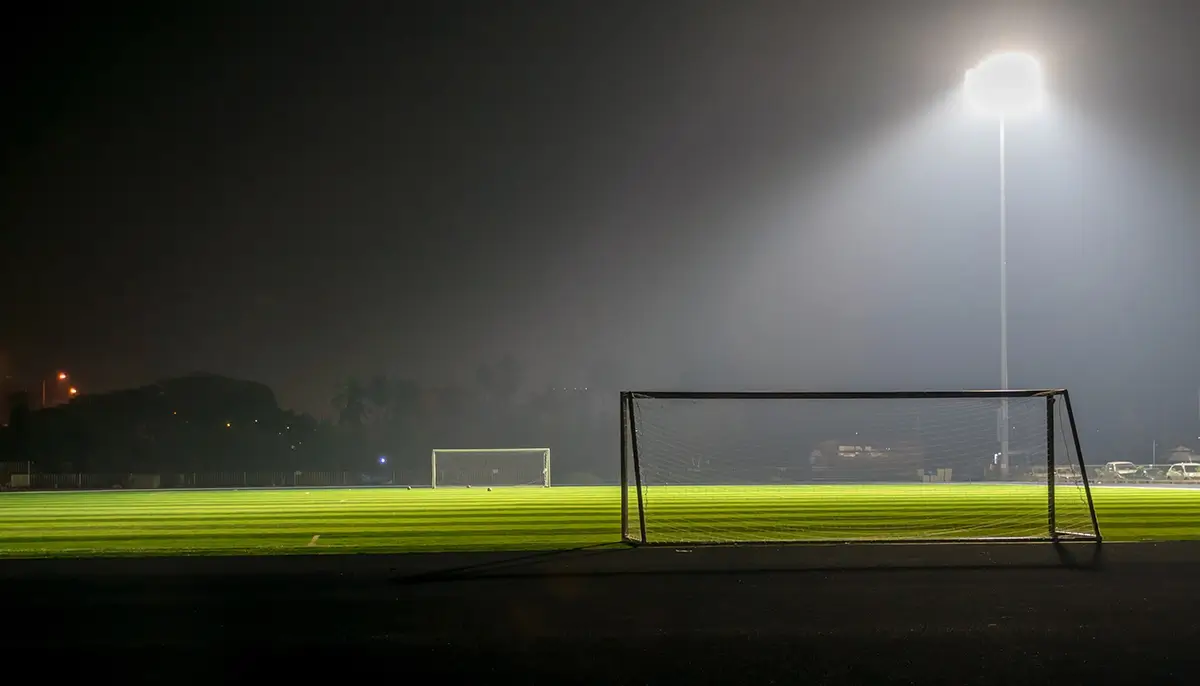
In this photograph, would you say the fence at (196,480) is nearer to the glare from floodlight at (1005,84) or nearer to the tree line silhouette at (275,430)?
the tree line silhouette at (275,430)

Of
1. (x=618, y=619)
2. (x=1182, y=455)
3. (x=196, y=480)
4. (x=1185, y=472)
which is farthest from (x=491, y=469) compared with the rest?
(x=1182, y=455)

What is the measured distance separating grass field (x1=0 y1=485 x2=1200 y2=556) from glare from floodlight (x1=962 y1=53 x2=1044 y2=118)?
15.5 metres

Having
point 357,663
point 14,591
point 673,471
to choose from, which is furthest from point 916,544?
point 673,471

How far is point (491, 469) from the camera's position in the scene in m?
61.0

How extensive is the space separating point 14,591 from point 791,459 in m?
31.7

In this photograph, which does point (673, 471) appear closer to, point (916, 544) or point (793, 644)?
point (916, 544)

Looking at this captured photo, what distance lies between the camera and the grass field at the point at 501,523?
661 inches

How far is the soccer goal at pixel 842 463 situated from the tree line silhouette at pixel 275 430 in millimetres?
34211

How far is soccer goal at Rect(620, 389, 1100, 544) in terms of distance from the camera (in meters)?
16.8

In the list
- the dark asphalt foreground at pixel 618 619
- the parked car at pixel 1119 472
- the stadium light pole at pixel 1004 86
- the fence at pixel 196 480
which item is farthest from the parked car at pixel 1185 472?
the dark asphalt foreground at pixel 618 619

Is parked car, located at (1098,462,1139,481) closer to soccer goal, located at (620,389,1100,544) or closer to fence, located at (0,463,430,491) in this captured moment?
soccer goal, located at (620,389,1100,544)

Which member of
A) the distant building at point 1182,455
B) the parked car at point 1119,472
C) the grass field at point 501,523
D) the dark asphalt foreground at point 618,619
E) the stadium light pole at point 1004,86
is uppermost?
the stadium light pole at point 1004,86

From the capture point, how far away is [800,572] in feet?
39.8

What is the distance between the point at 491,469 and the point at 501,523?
40.1 metres
